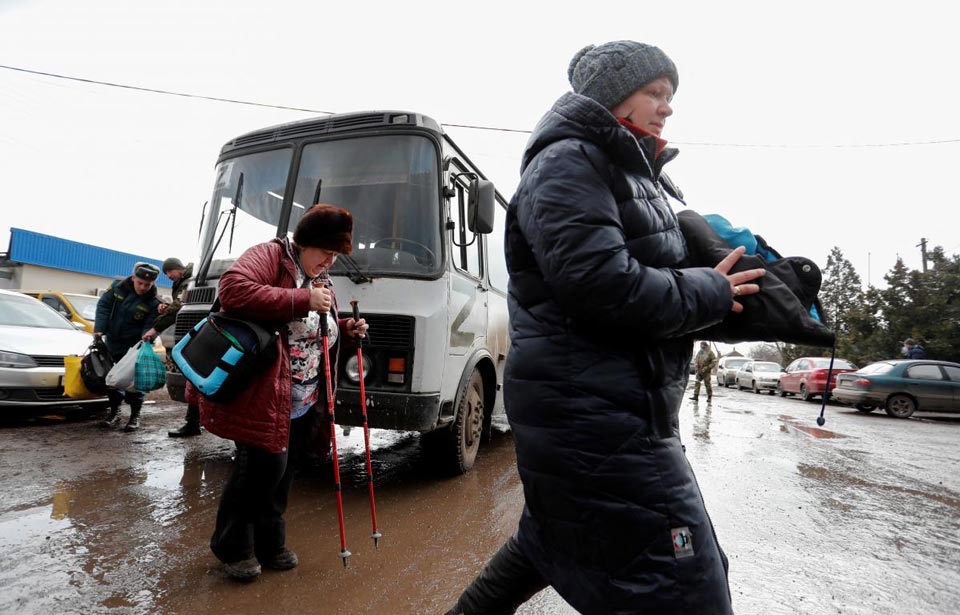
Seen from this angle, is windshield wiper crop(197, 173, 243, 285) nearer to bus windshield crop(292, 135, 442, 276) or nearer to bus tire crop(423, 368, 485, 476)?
bus windshield crop(292, 135, 442, 276)

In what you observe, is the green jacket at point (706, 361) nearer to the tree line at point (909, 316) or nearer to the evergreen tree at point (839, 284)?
the tree line at point (909, 316)

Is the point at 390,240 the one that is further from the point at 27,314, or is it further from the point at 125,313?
the point at 27,314

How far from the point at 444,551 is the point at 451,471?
1.59 m

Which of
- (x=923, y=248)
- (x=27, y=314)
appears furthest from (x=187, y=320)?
(x=923, y=248)

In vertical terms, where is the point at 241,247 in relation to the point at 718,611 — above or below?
above

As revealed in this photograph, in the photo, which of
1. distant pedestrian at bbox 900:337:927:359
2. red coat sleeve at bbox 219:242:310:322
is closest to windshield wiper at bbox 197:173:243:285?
red coat sleeve at bbox 219:242:310:322

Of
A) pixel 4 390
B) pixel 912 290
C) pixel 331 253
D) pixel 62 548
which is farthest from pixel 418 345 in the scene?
pixel 912 290

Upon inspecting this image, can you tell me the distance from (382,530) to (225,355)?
170 cm

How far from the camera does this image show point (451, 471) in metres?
4.73

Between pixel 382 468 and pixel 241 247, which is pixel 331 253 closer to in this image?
pixel 241 247

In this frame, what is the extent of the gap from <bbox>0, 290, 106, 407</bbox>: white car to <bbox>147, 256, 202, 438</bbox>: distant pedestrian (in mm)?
1412

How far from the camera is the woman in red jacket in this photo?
243 cm

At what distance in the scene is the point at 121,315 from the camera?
19.7 feet

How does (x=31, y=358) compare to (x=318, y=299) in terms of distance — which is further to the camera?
(x=31, y=358)
